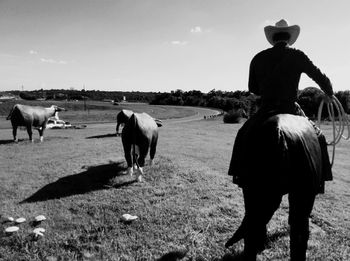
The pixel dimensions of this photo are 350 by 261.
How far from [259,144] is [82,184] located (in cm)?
674

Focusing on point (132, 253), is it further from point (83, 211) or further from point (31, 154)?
point (31, 154)

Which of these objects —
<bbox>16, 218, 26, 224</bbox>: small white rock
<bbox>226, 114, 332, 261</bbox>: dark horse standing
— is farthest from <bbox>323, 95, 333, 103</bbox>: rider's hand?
<bbox>16, 218, 26, 224</bbox>: small white rock

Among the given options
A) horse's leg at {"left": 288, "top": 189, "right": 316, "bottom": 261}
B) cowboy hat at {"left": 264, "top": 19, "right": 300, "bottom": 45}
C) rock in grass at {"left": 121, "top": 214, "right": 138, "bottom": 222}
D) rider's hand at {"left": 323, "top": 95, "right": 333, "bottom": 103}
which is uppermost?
cowboy hat at {"left": 264, "top": 19, "right": 300, "bottom": 45}

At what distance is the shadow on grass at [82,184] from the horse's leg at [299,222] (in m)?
5.60

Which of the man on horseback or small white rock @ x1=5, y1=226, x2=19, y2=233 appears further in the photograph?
small white rock @ x1=5, y1=226, x2=19, y2=233

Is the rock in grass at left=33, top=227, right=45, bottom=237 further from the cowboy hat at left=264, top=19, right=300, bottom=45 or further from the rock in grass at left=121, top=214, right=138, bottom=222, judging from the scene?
the cowboy hat at left=264, top=19, right=300, bottom=45

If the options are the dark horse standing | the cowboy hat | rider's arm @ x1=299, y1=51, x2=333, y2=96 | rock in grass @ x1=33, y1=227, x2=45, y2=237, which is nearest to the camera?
the dark horse standing

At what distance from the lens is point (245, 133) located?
13.3ft

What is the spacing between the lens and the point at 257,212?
3.85 metres

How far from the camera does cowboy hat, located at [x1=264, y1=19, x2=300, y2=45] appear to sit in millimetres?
4484

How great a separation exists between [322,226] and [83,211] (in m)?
5.12

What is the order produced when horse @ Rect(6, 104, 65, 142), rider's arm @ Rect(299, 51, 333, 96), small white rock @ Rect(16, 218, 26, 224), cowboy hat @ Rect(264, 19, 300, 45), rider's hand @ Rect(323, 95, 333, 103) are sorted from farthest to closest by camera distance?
horse @ Rect(6, 104, 65, 142)
small white rock @ Rect(16, 218, 26, 224)
rider's hand @ Rect(323, 95, 333, 103)
cowboy hat @ Rect(264, 19, 300, 45)
rider's arm @ Rect(299, 51, 333, 96)

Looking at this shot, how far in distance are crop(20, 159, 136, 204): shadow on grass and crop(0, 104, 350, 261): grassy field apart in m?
0.03

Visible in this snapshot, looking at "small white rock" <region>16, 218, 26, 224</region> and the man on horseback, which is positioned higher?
the man on horseback
